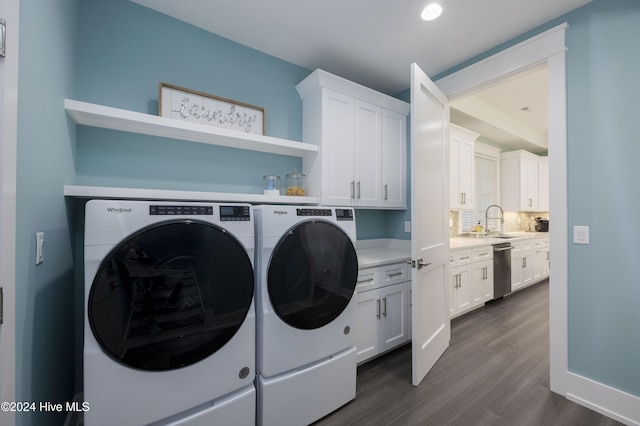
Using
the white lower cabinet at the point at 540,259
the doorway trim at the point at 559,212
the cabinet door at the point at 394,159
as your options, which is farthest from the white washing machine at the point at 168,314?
the white lower cabinet at the point at 540,259

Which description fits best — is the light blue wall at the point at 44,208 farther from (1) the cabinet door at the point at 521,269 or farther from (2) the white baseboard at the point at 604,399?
(1) the cabinet door at the point at 521,269

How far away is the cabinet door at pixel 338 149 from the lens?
2.29 meters

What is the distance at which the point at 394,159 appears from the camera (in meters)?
2.79

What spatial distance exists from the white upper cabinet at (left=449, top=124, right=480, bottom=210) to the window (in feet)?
2.08

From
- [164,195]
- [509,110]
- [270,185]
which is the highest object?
Result: [509,110]

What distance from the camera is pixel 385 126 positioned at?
8.86 feet

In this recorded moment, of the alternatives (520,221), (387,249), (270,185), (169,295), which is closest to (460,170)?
(387,249)

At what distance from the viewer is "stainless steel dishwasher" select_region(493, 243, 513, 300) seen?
3.69 metres

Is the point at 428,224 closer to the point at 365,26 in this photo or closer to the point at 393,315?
the point at 393,315

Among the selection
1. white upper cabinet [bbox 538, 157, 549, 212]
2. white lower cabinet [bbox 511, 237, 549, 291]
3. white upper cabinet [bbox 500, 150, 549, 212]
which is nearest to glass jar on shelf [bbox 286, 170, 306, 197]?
white lower cabinet [bbox 511, 237, 549, 291]

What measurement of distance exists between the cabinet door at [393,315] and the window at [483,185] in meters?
2.61

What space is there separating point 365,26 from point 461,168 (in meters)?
2.59

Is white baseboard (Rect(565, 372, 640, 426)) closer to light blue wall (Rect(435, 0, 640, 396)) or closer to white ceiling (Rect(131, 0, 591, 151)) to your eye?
light blue wall (Rect(435, 0, 640, 396))

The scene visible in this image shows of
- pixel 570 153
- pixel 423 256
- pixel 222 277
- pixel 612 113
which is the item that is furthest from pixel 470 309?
pixel 222 277
